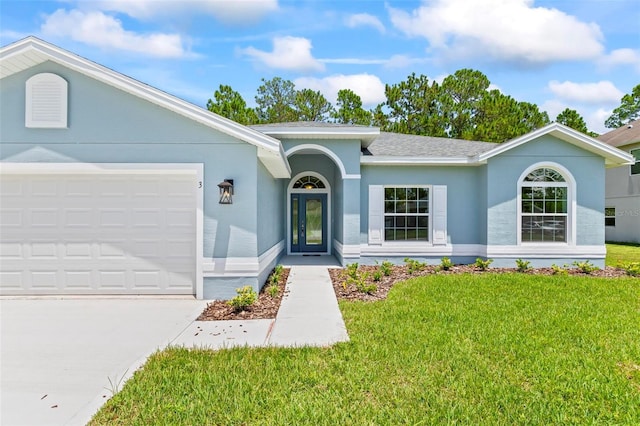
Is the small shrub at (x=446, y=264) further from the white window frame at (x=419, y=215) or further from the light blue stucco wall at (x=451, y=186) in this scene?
→ the light blue stucco wall at (x=451, y=186)

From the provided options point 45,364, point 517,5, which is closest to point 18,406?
point 45,364

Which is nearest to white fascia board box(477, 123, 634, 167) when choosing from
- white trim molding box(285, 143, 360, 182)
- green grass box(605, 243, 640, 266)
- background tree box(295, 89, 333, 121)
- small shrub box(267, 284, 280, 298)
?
green grass box(605, 243, 640, 266)

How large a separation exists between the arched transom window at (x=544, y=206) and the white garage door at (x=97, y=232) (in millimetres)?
9520

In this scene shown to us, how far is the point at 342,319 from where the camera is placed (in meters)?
5.90

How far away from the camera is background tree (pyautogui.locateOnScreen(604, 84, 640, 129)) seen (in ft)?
110

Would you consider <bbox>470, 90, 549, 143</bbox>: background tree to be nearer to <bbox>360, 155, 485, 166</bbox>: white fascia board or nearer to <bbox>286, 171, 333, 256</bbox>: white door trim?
<bbox>360, 155, 485, 166</bbox>: white fascia board

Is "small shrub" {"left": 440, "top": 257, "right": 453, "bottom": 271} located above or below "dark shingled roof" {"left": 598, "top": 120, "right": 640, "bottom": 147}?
below

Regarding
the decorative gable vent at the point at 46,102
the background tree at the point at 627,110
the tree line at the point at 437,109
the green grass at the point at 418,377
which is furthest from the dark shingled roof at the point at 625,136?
the decorative gable vent at the point at 46,102

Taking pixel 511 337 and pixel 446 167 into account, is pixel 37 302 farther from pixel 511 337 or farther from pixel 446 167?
pixel 446 167

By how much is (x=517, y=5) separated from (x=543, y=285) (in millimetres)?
7293

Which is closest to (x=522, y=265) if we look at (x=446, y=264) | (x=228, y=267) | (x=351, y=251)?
(x=446, y=264)

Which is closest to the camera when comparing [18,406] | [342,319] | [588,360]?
[18,406]

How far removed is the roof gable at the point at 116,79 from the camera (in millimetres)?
6723

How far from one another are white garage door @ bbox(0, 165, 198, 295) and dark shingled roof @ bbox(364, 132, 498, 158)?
6675 mm
